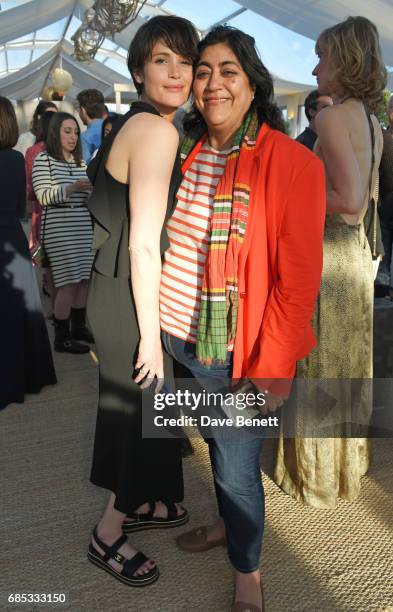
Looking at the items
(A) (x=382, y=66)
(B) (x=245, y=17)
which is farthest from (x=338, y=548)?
(B) (x=245, y=17)

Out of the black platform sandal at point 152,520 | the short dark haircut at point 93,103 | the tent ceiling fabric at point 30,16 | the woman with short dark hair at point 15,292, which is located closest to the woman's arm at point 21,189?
the woman with short dark hair at point 15,292

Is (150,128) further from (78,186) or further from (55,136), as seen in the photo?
(55,136)

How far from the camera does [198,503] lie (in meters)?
2.19

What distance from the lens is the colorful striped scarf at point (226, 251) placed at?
129 centimetres

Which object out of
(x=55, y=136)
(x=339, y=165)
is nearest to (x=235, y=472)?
(x=339, y=165)

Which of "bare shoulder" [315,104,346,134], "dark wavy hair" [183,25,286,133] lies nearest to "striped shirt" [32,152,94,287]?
"bare shoulder" [315,104,346,134]

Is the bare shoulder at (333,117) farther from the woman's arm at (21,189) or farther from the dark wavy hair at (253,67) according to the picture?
the woman's arm at (21,189)

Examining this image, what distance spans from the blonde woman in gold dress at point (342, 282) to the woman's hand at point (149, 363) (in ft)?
2.53

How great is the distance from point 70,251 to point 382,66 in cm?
250

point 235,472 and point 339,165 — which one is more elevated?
point 339,165

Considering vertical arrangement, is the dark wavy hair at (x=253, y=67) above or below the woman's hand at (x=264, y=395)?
above

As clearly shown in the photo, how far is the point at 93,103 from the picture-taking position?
5000 millimetres

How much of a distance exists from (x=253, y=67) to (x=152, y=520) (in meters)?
1.65

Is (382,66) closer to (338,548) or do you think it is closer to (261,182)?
(261,182)
